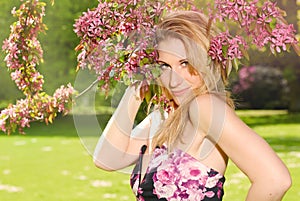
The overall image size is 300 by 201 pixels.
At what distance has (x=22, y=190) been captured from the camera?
504 inches

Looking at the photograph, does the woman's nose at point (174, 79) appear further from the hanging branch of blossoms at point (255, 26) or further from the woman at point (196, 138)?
the hanging branch of blossoms at point (255, 26)

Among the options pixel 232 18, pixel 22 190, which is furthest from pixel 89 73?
pixel 22 190

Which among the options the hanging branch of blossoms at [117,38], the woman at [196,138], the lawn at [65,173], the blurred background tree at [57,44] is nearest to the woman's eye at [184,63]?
the woman at [196,138]

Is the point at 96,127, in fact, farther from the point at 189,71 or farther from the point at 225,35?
the point at 225,35

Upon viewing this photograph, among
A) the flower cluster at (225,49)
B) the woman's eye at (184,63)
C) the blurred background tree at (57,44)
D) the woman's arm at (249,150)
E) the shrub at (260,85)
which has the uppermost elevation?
the flower cluster at (225,49)

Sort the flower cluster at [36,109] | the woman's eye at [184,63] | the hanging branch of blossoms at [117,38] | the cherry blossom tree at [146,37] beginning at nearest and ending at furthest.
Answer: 1. the woman's eye at [184,63]
2. the cherry blossom tree at [146,37]
3. the hanging branch of blossoms at [117,38]
4. the flower cluster at [36,109]

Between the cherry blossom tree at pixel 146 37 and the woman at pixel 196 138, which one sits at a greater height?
the cherry blossom tree at pixel 146 37

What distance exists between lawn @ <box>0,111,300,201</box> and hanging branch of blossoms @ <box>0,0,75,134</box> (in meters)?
2.48

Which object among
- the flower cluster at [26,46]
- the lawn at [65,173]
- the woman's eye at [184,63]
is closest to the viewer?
the woman's eye at [184,63]

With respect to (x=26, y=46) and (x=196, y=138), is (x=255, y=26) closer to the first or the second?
(x=196, y=138)

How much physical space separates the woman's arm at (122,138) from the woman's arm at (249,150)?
2.30 feet

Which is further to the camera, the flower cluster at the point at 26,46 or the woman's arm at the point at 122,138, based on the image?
the flower cluster at the point at 26,46

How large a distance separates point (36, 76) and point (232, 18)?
1.86 meters

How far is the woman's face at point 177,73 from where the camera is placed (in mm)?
3521
